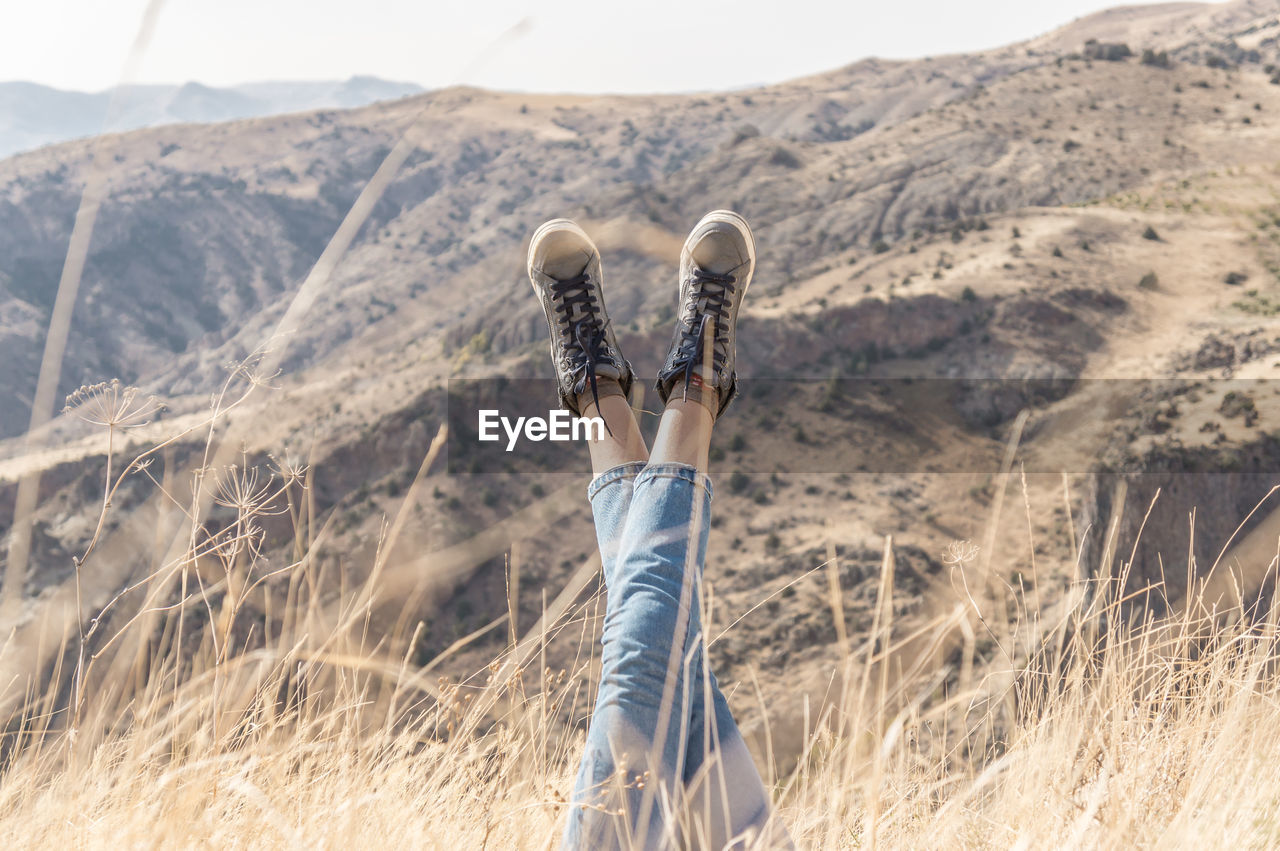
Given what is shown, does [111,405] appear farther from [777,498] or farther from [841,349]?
[841,349]

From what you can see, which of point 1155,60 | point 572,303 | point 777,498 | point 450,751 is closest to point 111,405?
point 450,751

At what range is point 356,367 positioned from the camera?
1774 inches

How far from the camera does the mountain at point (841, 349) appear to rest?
16.5m

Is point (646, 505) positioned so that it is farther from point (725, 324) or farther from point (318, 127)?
point (318, 127)

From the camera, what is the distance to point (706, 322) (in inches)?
122

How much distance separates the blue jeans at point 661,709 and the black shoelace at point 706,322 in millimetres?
957

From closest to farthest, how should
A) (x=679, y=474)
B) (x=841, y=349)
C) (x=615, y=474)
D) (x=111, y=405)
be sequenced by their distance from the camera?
(x=111, y=405) → (x=679, y=474) → (x=615, y=474) → (x=841, y=349)

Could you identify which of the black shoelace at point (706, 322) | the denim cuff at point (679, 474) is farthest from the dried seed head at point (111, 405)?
the black shoelace at point (706, 322)

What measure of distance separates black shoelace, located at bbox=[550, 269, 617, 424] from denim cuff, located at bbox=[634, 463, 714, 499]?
2.54 ft

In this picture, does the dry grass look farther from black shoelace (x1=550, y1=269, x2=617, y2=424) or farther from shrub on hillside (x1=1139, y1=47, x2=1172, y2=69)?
shrub on hillside (x1=1139, y1=47, x2=1172, y2=69)

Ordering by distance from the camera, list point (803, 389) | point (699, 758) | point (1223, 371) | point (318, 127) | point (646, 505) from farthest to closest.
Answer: point (318, 127) → point (803, 389) → point (1223, 371) → point (646, 505) → point (699, 758)

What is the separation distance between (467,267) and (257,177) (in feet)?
122

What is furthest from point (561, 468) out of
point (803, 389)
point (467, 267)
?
point (467, 267)

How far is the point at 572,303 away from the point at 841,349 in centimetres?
2513
